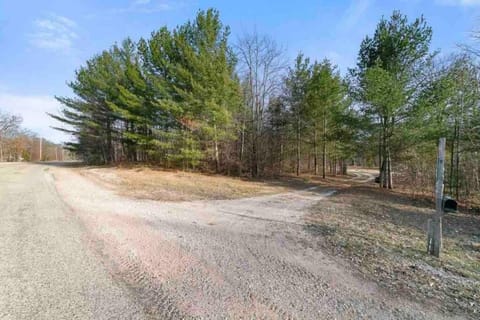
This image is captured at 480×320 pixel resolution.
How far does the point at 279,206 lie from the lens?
27.3ft

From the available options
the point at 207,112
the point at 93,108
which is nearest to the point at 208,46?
the point at 207,112

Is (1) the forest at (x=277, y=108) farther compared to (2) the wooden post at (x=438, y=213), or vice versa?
(1) the forest at (x=277, y=108)

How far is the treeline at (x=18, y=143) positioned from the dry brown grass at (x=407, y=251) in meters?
56.5

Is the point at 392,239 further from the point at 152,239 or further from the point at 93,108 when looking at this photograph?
the point at 93,108

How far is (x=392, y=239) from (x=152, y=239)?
4.75 m

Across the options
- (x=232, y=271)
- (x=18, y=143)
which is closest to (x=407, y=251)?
(x=232, y=271)

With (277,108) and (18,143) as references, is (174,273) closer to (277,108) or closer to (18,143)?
(277,108)

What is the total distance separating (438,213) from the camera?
4004mm

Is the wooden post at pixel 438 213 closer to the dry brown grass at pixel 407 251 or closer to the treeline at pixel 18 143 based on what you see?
the dry brown grass at pixel 407 251

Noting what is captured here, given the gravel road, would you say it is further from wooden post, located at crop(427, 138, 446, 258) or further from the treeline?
the treeline

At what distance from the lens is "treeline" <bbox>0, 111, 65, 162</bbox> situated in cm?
4338

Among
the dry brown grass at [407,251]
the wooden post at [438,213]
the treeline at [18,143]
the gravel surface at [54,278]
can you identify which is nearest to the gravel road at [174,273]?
the gravel surface at [54,278]

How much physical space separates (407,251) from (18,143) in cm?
6308

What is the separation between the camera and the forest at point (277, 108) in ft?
40.0
